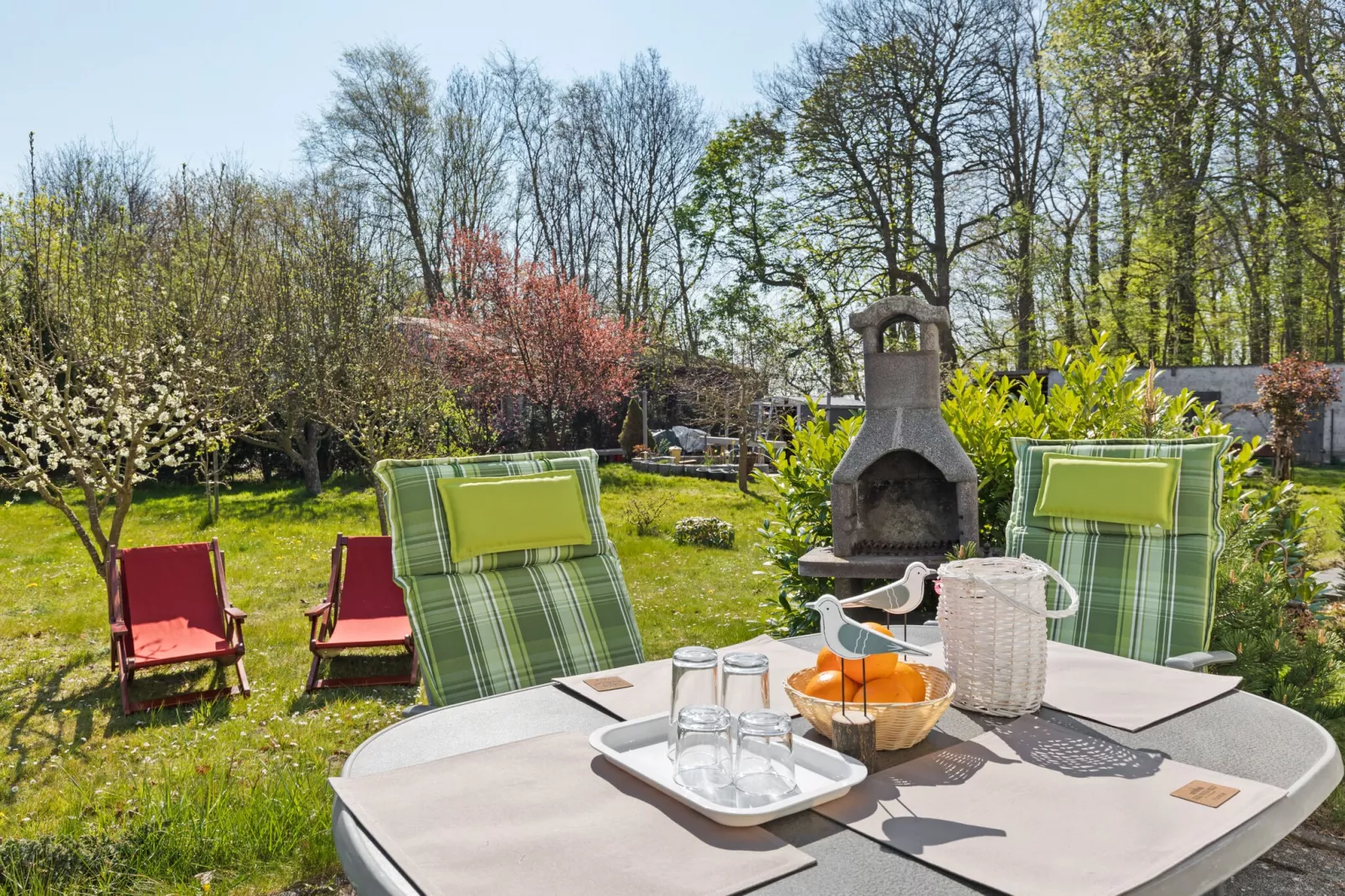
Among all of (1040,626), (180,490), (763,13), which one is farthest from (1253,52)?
(180,490)

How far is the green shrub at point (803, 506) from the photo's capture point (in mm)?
4609

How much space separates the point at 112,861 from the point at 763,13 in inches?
532

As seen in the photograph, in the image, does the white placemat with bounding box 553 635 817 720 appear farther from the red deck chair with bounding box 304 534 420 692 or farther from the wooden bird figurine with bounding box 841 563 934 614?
the red deck chair with bounding box 304 534 420 692

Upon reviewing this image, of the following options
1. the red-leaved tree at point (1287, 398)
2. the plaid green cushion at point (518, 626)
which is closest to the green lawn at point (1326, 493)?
the red-leaved tree at point (1287, 398)

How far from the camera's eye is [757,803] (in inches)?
51.1

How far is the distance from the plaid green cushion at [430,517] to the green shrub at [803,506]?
1.87m

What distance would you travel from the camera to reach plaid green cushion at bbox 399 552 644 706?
265 cm

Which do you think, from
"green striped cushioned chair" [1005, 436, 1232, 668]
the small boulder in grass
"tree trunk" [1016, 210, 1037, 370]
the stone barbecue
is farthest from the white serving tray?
"tree trunk" [1016, 210, 1037, 370]

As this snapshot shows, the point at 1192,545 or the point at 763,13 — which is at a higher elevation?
the point at 763,13

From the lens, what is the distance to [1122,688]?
1.88 meters

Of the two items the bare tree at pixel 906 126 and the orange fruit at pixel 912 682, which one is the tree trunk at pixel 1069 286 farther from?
the orange fruit at pixel 912 682

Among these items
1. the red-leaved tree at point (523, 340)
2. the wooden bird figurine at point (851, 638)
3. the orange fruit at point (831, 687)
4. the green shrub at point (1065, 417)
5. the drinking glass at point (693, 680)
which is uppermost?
the red-leaved tree at point (523, 340)

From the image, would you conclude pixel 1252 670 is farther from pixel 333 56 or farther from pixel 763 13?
pixel 333 56

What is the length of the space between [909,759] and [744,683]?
345mm
